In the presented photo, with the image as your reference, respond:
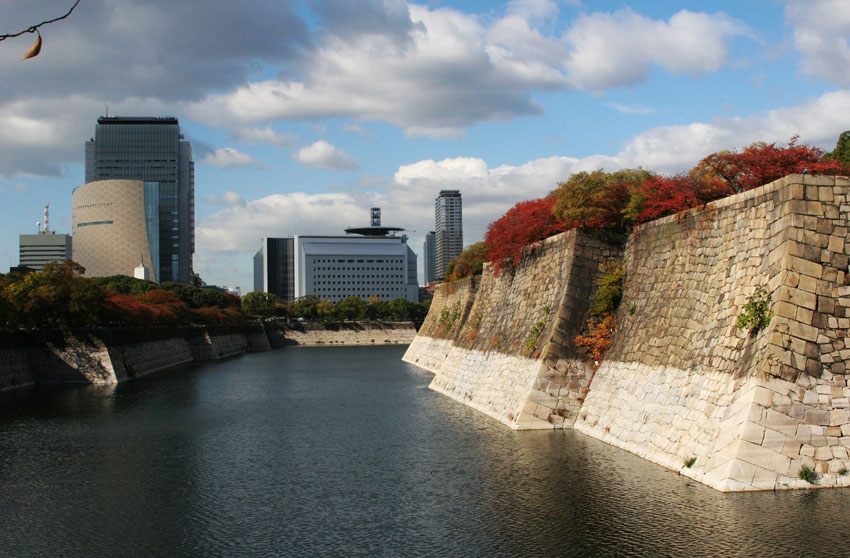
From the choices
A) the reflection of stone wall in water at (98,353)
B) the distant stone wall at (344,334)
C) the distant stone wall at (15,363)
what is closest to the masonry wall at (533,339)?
the reflection of stone wall in water at (98,353)

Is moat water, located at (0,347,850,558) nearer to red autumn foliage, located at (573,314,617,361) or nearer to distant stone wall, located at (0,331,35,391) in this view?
red autumn foliage, located at (573,314,617,361)

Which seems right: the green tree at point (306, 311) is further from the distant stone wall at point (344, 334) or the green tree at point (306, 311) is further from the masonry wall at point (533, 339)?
the masonry wall at point (533, 339)

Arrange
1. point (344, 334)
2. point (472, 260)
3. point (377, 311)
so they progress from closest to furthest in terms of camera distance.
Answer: point (472, 260), point (344, 334), point (377, 311)

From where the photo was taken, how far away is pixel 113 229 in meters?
178

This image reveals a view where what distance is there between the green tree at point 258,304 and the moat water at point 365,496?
11321 centimetres

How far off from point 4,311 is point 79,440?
2432 centimetres

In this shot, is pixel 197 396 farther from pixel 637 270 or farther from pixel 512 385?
pixel 637 270

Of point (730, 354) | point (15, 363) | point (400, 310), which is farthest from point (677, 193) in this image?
point (400, 310)

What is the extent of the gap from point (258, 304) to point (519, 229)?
12400 cm

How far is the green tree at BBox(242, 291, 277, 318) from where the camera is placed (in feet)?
473

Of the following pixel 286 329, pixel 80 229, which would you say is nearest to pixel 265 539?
pixel 286 329

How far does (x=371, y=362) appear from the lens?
2906 inches

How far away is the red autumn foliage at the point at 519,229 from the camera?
32.8 metres

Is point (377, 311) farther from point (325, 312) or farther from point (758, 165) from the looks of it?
point (758, 165)
